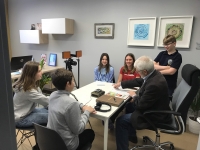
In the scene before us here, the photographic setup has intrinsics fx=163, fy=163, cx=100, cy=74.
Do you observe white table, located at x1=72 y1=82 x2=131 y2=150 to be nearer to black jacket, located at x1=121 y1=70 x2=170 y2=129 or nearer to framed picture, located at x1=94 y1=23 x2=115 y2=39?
black jacket, located at x1=121 y1=70 x2=170 y2=129

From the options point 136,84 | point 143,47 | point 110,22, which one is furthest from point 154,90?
point 110,22

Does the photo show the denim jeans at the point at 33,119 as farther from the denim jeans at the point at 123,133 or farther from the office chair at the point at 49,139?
the denim jeans at the point at 123,133

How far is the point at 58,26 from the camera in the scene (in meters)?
3.71

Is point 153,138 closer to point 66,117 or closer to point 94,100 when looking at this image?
point 94,100

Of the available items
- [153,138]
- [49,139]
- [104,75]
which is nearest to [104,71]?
[104,75]

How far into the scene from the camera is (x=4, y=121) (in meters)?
0.42

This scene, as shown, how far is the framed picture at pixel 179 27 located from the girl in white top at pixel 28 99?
2.31 meters

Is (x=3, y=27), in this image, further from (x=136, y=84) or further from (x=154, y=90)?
(x=136, y=84)

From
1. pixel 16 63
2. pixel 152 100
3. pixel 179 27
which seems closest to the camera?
pixel 152 100

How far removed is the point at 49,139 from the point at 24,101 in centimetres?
73

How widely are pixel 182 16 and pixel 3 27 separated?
9.92ft

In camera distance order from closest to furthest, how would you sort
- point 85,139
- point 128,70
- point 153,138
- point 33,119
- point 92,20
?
point 85,139 < point 33,119 < point 153,138 < point 128,70 < point 92,20

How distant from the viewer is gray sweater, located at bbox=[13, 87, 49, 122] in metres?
1.75

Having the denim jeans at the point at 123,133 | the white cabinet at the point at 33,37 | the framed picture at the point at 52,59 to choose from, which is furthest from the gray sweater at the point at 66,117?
the white cabinet at the point at 33,37
